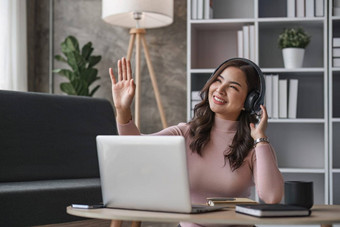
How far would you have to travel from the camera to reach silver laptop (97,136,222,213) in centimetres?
130

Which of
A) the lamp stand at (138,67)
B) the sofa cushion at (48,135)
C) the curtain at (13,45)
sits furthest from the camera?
the curtain at (13,45)

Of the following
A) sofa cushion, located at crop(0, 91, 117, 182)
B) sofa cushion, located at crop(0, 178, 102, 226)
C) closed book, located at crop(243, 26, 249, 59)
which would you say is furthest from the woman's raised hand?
closed book, located at crop(243, 26, 249, 59)

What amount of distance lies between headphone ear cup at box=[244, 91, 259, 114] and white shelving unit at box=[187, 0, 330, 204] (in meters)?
1.94

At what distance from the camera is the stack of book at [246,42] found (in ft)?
12.3

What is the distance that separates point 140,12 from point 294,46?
1055 mm

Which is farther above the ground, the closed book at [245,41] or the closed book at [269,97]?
the closed book at [245,41]

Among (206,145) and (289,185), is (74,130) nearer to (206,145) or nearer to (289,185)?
(206,145)

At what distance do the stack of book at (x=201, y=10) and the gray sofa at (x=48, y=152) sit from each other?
890 millimetres

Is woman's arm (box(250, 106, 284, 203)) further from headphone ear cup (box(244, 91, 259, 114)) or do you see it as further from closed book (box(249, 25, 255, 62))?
closed book (box(249, 25, 255, 62))

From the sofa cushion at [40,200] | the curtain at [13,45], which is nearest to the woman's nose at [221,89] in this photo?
the sofa cushion at [40,200]

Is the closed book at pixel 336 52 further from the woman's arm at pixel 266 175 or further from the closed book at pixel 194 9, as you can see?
the woman's arm at pixel 266 175

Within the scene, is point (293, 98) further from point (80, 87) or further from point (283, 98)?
point (80, 87)

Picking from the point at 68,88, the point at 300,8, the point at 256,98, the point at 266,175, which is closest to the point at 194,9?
the point at 300,8

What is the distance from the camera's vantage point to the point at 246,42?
378cm
